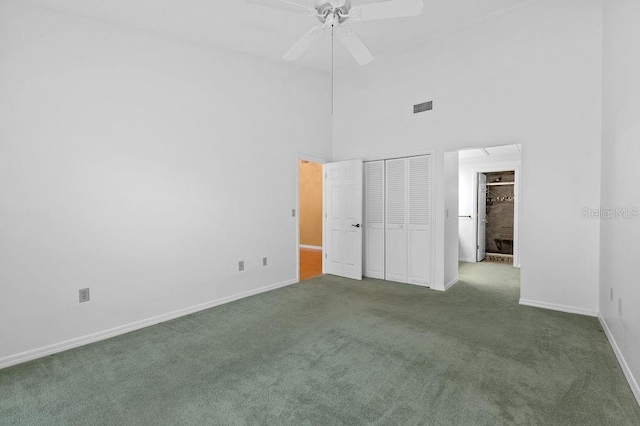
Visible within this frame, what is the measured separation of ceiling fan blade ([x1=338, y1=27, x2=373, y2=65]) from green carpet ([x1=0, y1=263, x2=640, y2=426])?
2.58 metres

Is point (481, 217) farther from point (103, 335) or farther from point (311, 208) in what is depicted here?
point (103, 335)

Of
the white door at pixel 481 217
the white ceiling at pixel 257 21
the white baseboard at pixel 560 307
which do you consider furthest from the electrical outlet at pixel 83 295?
the white door at pixel 481 217

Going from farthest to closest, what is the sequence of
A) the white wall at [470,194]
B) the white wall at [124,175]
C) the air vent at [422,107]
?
the white wall at [470,194] → the air vent at [422,107] → the white wall at [124,175]

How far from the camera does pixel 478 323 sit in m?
3.22

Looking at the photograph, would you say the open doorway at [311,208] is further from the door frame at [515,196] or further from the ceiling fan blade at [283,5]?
the ceiling fan blade at [283,5]

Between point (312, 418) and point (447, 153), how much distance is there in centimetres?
381

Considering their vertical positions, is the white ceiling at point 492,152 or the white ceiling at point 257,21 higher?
the white ceiling at point 257,21

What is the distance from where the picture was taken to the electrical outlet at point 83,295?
9.65 ft

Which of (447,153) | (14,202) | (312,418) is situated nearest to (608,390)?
(312,418)

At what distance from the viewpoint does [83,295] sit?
2.96 meters

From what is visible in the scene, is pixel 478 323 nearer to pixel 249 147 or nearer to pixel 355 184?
pixel 355 184

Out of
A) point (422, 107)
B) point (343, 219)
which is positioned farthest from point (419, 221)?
point (422, 107)

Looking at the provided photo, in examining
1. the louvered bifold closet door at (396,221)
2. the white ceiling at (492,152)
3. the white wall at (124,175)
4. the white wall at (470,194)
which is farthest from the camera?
the white wall at (470,194)

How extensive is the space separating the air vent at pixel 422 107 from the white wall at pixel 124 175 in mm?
1962
